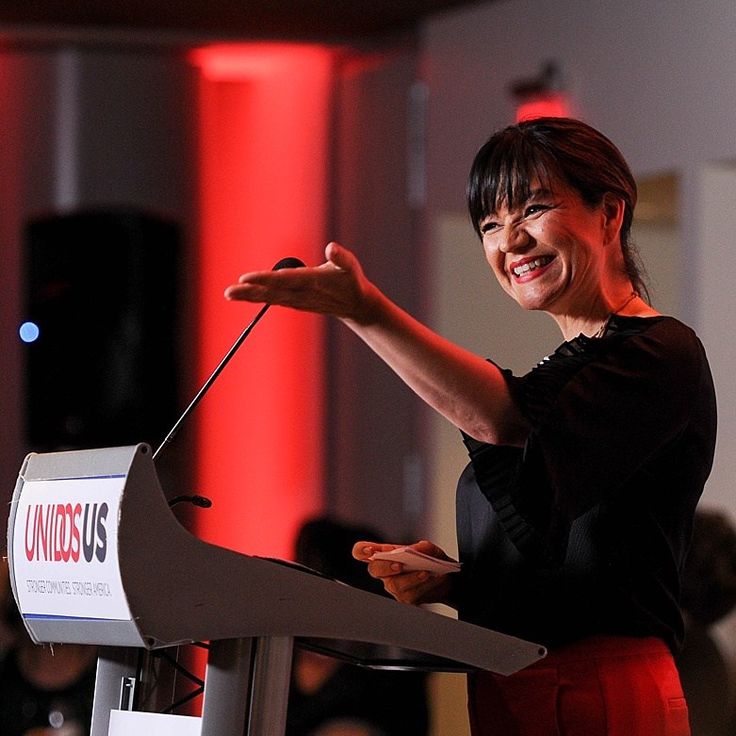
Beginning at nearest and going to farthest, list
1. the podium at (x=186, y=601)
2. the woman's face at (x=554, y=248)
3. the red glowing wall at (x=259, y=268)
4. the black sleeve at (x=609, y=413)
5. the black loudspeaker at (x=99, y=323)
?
the podium at (x=186, y=601)
the black sleeve at (x=609, y=413)
the woman's face at (x=554, y=248)
the black loudspeaker at (x=99, y=323)
the red glowing wall at (x=259, y=268)

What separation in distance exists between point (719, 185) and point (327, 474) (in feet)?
5.55

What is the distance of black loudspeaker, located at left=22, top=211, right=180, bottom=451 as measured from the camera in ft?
14.5

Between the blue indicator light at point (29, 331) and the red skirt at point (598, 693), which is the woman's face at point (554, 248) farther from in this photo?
the blue indicator light at point (29, 331)

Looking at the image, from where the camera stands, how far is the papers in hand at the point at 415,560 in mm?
1394

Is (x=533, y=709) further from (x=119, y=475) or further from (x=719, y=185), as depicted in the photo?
(x=719, y=185)

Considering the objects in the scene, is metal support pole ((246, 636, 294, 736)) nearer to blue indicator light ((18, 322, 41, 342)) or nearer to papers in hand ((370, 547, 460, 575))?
papers in hand ((370, 547, 460, 575))

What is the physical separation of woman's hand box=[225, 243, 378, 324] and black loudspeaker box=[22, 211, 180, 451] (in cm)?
321

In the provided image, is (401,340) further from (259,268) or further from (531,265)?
(259,268)

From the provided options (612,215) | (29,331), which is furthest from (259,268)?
(612,215)

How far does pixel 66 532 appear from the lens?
4.09ft

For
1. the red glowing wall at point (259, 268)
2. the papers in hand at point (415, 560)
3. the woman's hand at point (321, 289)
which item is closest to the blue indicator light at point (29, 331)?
the red glowing wall at point (259, 268)

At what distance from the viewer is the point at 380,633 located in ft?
4.09

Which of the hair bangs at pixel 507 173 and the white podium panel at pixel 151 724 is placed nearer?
the white podium panel at pixel 151 724

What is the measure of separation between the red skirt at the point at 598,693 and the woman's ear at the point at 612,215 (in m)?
0.43
